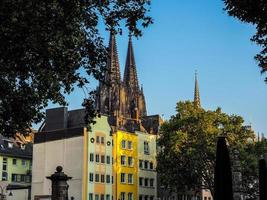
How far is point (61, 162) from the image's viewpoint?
82.1 metres

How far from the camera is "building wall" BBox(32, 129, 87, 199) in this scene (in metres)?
79.8

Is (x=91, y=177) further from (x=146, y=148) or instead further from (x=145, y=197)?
(x=146, y=148)

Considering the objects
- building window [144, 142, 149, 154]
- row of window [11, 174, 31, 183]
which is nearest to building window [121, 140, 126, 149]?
building window [144, 142, 149, 154]

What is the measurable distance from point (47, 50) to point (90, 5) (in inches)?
105

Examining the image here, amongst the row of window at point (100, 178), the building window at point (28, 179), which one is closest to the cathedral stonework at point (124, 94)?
the building window at point (28, 179)

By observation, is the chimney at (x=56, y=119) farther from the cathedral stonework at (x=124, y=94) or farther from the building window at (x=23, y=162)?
the cathedral stonework at (x=124, y=94)

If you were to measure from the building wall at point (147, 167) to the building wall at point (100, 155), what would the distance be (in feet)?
24.4

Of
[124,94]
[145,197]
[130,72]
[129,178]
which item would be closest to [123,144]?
[129,178]

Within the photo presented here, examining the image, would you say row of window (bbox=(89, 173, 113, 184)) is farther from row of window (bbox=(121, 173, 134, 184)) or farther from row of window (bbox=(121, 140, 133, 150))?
row of window (bbox=(121, 140, 133, 150))

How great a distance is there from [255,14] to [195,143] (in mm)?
56710

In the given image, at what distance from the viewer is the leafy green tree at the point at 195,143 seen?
244 feet

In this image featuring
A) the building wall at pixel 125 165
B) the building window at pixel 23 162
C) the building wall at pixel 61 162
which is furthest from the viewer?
the building window at pixel 23 162

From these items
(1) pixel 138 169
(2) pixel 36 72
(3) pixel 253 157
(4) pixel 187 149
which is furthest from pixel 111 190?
(2) pixel 36 72

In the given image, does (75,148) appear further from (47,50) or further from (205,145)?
(47,50)
